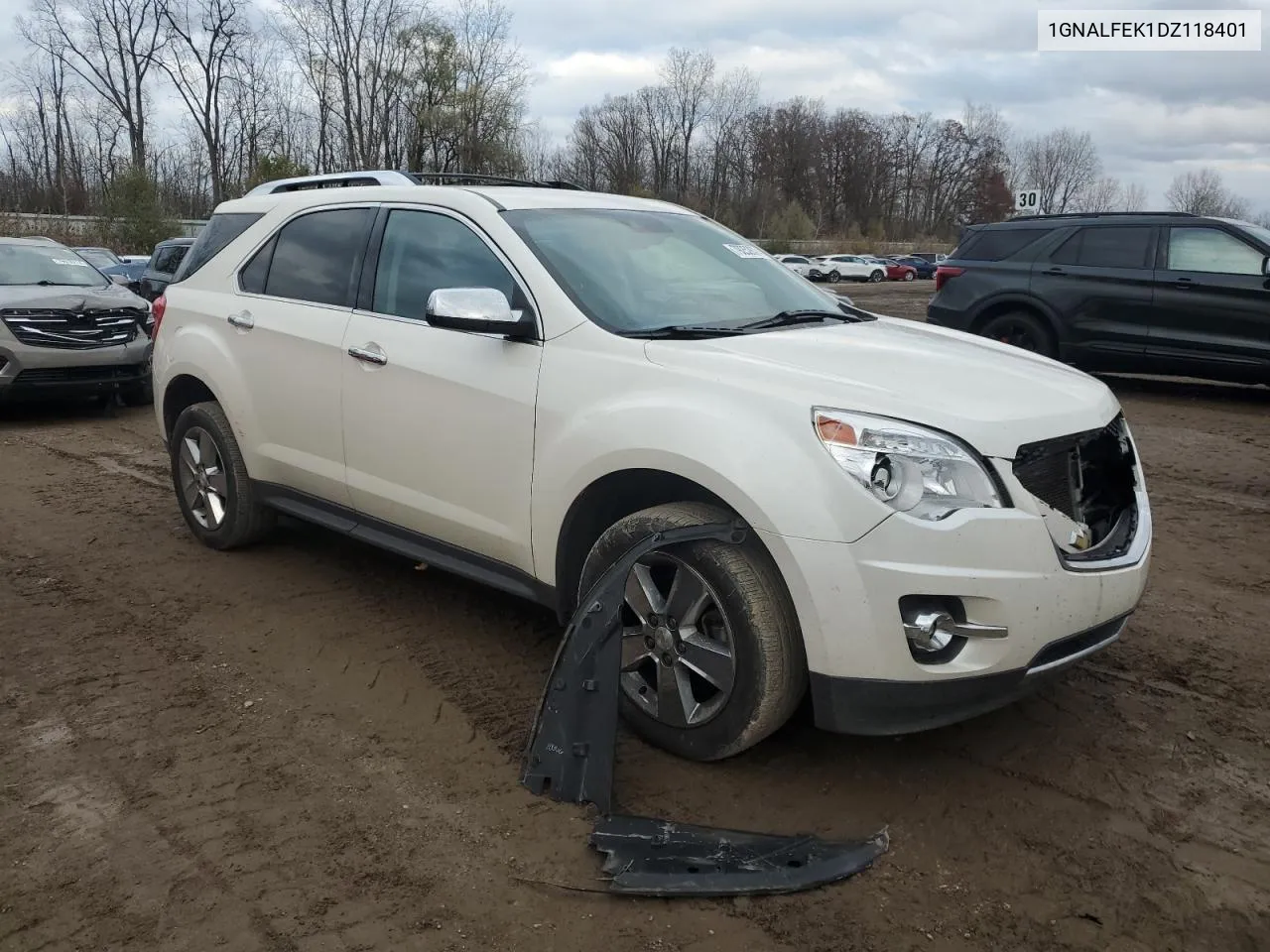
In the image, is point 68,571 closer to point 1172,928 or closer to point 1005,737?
point 1005,737

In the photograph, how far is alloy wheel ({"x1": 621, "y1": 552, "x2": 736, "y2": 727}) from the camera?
10.3ft

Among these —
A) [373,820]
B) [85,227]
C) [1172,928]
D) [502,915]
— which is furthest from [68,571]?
[85,227]

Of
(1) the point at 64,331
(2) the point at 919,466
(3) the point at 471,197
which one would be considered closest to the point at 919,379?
(2) the point at 919,466

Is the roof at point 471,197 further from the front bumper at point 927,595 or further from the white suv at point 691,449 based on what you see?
the front bumper at point 927,595

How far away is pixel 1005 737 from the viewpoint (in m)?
3.53

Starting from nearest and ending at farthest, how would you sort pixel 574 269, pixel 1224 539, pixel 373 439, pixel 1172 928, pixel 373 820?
pixel 1172 928 < pixel 373 820 < pixel 574 269 < pixel 373 439 < pixel 1224 539

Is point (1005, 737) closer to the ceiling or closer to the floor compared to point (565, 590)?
closer to the floor

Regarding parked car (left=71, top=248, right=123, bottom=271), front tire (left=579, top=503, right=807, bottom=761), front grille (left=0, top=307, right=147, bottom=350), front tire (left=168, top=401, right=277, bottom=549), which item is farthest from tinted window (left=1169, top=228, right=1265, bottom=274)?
parked car (left=71, top=248, right=123, bottom=271)

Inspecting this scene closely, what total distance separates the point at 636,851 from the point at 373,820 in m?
0.80

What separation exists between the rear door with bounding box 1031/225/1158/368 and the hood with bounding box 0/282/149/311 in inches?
368

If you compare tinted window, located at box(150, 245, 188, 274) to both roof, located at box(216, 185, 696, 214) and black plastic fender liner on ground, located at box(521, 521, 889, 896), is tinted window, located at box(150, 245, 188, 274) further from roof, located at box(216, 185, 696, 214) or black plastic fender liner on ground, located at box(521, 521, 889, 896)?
black plastic fender liner on ground, located at box(521, 521, 889, 896)

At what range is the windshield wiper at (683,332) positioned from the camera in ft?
11.7

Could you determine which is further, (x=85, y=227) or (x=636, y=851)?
(x=85, y=227)

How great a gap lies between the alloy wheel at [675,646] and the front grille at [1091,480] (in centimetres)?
99
